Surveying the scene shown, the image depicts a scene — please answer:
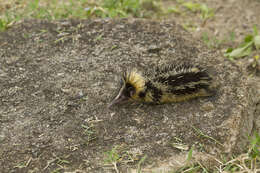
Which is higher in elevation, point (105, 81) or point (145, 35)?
point (145, 35)

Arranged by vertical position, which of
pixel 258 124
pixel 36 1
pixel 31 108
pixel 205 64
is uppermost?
pixel 36 1

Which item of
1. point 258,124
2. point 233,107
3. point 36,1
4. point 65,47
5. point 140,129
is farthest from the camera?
point 36,1

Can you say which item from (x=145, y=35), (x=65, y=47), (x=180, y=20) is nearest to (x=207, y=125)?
(x=145, y=35)

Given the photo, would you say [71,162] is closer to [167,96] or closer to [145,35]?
[167,96]
